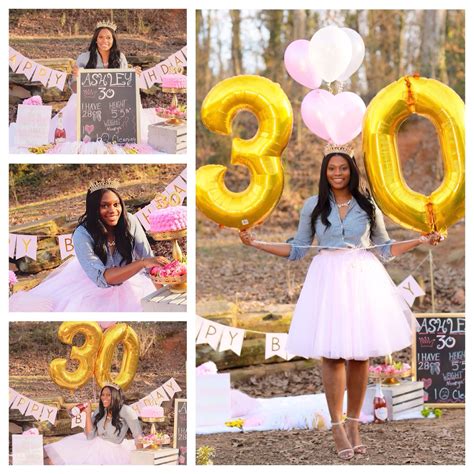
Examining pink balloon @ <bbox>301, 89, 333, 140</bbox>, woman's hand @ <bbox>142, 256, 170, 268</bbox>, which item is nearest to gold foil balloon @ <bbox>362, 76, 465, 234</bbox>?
pink balloon @ <bbox>301, 89, 333, 140</bbox>

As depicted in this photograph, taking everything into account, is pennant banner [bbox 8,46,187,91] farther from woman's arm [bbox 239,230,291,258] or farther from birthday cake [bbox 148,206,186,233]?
woman's arm [bbox 239,230,291,258]

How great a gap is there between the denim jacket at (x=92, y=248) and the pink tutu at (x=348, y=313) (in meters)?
0.75

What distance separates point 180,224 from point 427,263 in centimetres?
523

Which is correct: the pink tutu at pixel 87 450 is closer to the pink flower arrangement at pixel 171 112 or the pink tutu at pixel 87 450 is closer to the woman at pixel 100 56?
the woman at pixel 100 56

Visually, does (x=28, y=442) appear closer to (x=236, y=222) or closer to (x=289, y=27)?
(x=236, y=222)

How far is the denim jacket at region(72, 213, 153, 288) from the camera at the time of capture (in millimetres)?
A: 4621

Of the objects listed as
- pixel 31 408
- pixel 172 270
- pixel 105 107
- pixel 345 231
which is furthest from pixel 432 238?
pixel 31 408

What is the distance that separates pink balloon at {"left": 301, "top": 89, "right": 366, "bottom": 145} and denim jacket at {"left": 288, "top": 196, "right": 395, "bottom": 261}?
300 mm

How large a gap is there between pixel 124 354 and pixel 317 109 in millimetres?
1392

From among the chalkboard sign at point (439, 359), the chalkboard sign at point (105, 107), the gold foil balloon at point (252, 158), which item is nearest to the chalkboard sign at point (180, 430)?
the gold foil balloon at point (252, 158)

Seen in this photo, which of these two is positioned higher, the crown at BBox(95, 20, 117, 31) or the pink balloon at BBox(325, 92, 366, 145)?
the crown at BBox(95, 20, 117, 31)

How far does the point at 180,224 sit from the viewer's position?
4559mm

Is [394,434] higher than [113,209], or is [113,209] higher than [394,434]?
[113,209]

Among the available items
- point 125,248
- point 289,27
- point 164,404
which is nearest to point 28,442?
point 164,404
